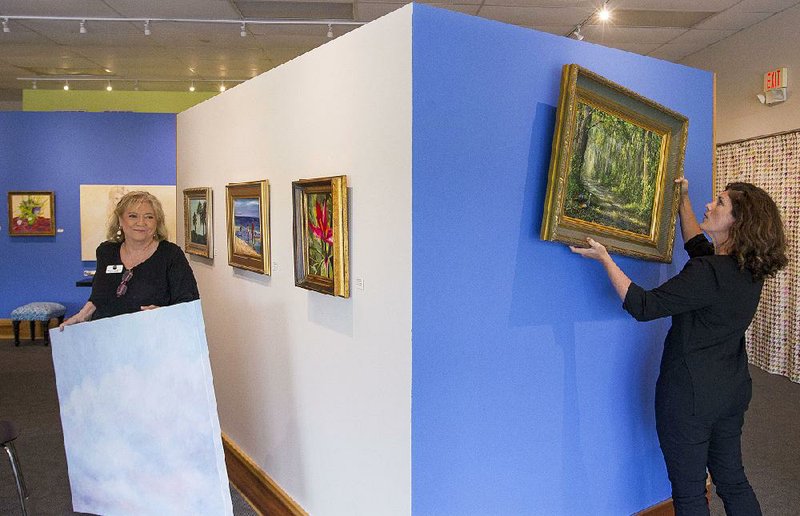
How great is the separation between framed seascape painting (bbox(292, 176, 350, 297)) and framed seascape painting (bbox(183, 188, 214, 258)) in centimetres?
148

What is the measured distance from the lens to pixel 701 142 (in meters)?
3.24

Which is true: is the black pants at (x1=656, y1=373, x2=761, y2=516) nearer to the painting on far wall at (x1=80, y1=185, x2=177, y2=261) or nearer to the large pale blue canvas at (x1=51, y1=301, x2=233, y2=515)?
the large pale blue canvas at (x1=51, y1=301, x2=233, y2=515)

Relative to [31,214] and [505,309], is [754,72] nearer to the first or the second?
[505,309]

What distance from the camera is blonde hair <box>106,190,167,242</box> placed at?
10.7ft

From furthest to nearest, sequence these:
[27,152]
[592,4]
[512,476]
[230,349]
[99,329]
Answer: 1. [27,152]
2. [592,4]
3. [230,349]
4. [99,329]
5. [512,476]

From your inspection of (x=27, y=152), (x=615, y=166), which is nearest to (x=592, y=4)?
(x=615, y=166)

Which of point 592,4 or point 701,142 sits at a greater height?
point 592,4

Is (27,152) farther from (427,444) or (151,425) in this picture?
(427,444)

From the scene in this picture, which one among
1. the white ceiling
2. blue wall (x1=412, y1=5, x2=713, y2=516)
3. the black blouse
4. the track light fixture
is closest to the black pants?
blue wall (x1=412, y1=5, x2=713, y2=516)

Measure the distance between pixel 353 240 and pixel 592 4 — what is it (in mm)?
4688

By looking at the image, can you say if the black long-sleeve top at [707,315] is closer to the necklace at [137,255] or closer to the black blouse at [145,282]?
the black blouse at [145,282]

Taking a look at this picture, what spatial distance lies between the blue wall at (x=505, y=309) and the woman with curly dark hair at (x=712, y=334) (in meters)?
0.29

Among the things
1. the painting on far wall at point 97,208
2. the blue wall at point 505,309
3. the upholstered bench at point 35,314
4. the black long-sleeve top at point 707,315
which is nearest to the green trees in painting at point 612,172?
the blue wall at point 505,309

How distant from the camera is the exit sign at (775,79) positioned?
6.33 metres
